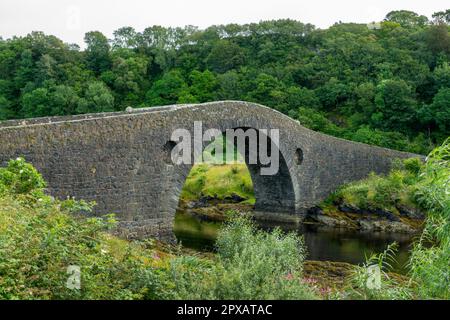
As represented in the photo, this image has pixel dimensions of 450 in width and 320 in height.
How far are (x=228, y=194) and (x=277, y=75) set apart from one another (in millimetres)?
16920

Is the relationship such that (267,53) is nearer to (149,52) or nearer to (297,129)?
(149,52)

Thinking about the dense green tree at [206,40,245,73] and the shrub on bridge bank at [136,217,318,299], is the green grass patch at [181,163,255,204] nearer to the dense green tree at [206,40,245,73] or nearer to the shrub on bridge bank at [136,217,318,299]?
the dense green tree at [206,40,245,73]

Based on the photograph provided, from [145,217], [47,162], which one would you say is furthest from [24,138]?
[145,217]

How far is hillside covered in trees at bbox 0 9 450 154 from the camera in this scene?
3703cm

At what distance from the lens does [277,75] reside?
43562mm

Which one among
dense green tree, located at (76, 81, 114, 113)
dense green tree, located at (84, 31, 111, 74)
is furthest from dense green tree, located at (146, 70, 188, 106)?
dense green tree, located at (84, 31, 111, 74)

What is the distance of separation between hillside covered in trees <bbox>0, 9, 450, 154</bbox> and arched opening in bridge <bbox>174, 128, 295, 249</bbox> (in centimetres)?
927

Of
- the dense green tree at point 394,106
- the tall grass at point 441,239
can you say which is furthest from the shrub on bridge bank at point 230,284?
the dense green tree at point 394,106

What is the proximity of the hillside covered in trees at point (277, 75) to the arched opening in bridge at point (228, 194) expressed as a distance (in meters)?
9.27

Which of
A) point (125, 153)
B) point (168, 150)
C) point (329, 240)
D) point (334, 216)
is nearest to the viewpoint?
point (125, 153)

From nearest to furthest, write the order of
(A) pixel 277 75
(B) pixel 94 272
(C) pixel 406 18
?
1. (B) pixel 94 272
2. (A) pixel 277 75
3. (C) pixel 406 18

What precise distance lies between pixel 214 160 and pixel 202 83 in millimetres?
12375

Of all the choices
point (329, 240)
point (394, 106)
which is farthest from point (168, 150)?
point (394, 106)

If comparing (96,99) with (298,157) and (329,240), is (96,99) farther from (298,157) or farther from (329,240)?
(329,240)
